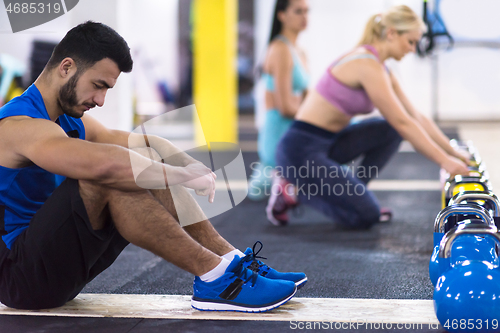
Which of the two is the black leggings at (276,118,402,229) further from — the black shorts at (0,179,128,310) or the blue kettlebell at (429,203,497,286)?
the black shorts at (0,179,128,310)

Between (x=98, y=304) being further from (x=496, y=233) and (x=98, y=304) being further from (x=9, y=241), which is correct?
(x=496, y=233)

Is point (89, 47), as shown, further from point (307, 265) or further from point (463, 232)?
point (307, 265)

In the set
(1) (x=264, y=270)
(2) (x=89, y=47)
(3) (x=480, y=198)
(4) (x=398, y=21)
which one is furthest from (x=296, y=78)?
(2) (x=89, y=47)

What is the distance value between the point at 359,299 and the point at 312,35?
22.8 ft

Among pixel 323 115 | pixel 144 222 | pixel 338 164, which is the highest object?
pixel 144 222

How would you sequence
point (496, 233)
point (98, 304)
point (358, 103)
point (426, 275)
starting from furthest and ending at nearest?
point (358, 103) → point (426, 275) → point (98, 304) → point (496, 233)

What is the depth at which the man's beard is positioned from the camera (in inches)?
57.1

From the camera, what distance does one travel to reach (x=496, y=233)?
134 centimetres

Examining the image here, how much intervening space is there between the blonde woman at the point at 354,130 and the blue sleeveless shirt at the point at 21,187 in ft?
5.20

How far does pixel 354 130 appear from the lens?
2.97 metres

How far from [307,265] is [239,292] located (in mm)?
669

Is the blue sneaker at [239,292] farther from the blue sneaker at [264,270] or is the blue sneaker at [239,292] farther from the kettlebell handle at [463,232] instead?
the kettlebell handle at [463,232]

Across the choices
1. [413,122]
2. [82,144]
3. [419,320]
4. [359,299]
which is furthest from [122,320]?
[413,122]

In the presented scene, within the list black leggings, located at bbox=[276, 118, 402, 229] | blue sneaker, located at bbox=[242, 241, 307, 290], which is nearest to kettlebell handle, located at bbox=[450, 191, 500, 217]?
blue sneaker, located at bbox=[242, 241, 307, 290]
